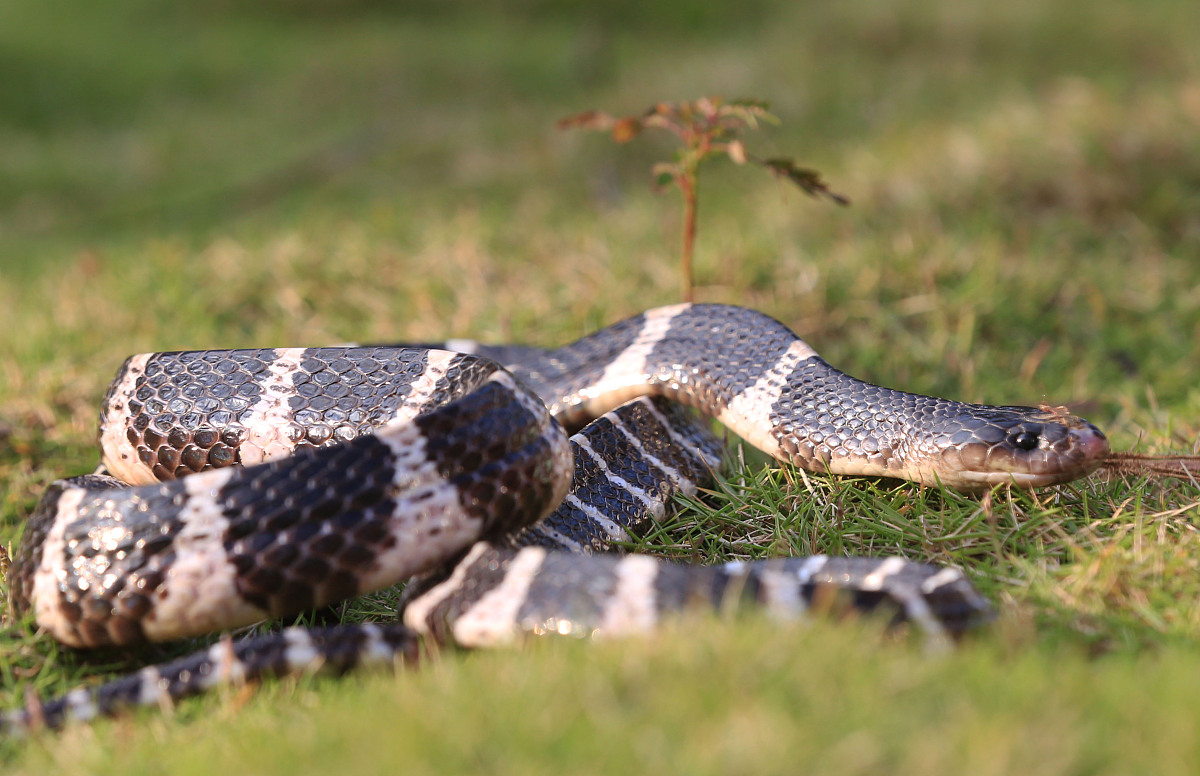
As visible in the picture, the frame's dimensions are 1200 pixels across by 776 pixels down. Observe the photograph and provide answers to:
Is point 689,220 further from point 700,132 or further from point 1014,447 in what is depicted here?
point 1014,447

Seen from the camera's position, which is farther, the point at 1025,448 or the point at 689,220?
the point at 689,220

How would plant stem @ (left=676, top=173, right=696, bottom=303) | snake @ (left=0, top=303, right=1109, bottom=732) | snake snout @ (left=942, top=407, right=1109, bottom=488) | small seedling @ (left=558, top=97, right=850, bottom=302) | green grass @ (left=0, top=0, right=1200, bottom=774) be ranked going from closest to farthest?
green grass @ (left=0, top=0, right=1200, bottom=774)
snake @ (left=0, top=303, right=1109, bottom=732)
snake snout @ (left=942, top=407, right=1109, bottom=488)
small seedling @ (left=558, top=97, right=850, bottom=302)
plant stem @ (left=676, top=173, right=696, bottom=303)

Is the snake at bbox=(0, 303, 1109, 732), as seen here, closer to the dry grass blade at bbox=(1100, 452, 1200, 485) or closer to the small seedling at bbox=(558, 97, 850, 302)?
the dry grass blade at bbox=(1100, 452, 1200, 485)

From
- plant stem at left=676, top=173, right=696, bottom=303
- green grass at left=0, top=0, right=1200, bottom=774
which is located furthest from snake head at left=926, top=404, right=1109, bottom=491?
plant stem at left=676, top=173, right=696, bottom=303

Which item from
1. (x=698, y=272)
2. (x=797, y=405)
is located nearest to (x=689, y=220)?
(x=698, y=272)

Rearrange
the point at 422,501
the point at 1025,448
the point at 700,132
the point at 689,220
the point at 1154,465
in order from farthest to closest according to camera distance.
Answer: the point at 689,220 < the point at 700,132 < the point at 1154,465 < the point at 1025,448 < the point at 422,501

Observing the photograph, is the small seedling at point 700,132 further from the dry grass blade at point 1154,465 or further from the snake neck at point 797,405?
the dry grass blade at point 1154,465

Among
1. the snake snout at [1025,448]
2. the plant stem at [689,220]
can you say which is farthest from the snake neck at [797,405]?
the plant stem at [689,220]
